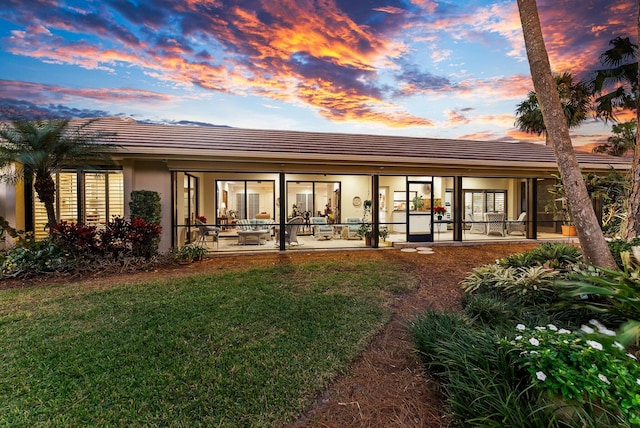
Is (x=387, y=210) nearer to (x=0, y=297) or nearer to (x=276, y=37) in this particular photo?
(x=276, y=37)

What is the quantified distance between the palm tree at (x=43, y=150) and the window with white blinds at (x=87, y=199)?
1615 millimetres

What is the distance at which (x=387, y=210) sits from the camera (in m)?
15.8

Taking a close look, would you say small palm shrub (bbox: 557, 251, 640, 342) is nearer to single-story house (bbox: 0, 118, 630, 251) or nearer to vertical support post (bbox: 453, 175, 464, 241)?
single-story house (bbox: 0, 118, 630, 251)

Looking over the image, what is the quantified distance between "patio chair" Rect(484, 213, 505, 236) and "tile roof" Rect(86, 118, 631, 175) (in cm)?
224

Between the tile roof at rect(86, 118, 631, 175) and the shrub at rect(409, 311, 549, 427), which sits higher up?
the tile roof at rect(86, 118, 631, 175)

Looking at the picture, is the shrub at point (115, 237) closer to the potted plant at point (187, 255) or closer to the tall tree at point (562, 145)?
the potted plant at point (187, 255)

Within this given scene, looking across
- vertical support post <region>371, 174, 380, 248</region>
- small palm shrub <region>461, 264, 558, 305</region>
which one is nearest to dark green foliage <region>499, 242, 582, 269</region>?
small palm shrub <region>461, 264, 558, 305</region>

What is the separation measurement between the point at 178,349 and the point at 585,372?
3.57m

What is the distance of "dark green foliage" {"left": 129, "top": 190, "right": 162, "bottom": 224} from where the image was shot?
25.9 feet

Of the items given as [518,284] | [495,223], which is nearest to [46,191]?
[518,284]

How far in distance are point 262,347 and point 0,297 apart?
510 centimetres

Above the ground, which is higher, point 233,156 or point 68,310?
point 233,156

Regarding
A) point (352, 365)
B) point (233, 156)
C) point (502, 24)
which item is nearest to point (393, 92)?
point (502, 24)

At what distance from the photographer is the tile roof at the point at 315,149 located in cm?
866
